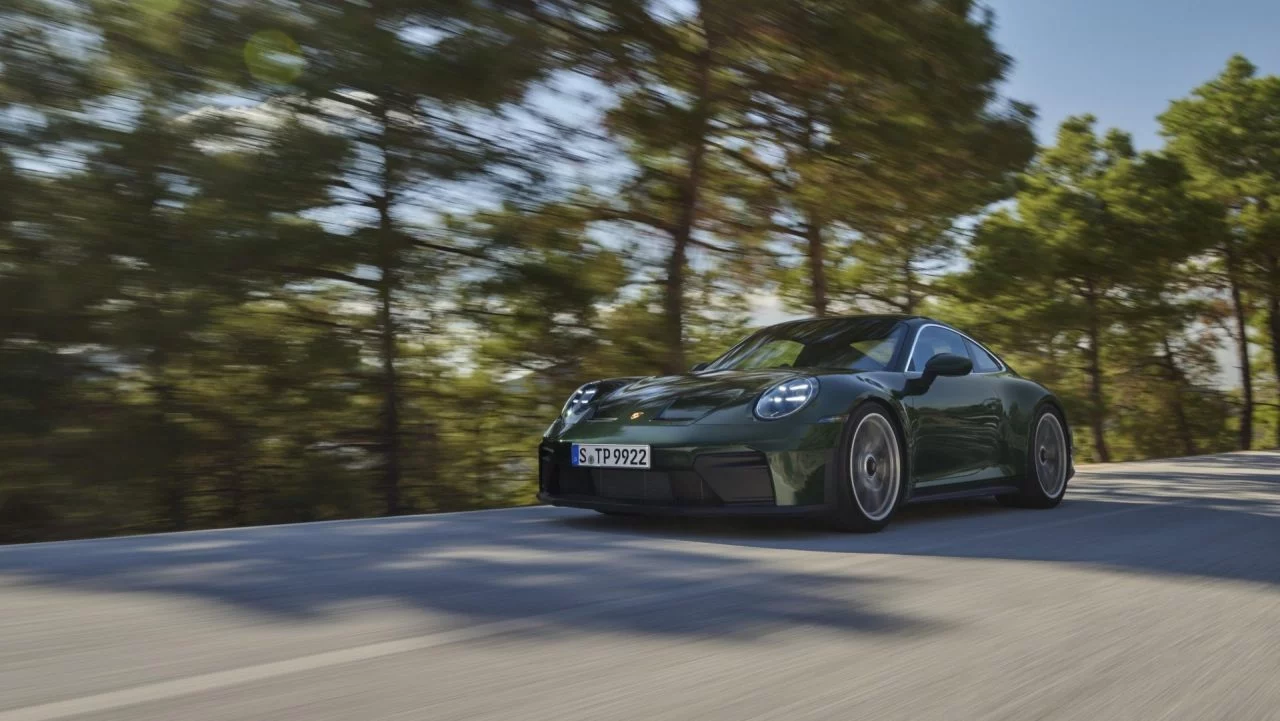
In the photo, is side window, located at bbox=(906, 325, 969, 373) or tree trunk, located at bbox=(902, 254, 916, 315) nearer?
side window, located at bbox=(906, 325, 969, 373)

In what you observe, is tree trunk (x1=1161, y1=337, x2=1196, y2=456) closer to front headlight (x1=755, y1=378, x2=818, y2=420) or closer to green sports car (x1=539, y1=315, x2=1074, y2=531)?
green sports car (x1=539, y1=315, x2=1074, y2=531)

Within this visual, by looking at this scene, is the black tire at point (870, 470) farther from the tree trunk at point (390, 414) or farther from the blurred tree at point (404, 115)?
the tree trunk at point (390, 414)

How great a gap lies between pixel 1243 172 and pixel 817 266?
19485 mm

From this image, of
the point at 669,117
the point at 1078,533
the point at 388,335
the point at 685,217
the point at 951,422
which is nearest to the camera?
the point at 1078,533

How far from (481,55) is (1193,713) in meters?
7.74

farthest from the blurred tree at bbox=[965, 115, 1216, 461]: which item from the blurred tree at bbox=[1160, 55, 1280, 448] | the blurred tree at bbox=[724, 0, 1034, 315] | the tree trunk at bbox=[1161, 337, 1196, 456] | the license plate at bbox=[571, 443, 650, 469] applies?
the license plate at bbox=[571, 443, 650, 469]

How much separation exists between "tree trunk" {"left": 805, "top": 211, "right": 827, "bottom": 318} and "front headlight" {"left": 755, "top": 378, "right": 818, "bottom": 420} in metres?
9.24

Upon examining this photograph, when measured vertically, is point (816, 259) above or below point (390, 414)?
above

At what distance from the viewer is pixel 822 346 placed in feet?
22.5

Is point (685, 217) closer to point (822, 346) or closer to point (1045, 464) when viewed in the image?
point (1045, 464)

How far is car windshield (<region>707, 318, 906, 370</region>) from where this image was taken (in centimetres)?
664

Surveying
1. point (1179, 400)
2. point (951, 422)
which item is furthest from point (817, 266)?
point (1179, 400)

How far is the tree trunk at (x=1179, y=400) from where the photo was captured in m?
30.4

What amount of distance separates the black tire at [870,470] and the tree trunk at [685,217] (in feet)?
20.3
